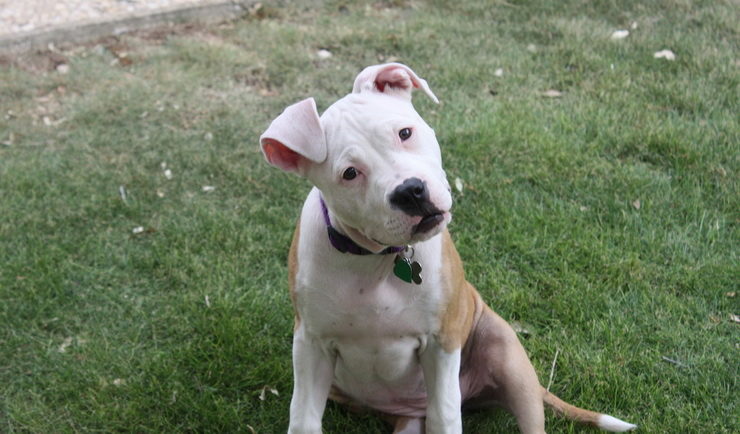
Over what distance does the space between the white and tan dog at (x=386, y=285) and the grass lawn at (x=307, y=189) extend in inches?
11.9

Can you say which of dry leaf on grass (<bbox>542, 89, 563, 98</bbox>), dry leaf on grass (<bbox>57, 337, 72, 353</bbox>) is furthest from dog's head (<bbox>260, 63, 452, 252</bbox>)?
dry leaf on grass (<bbox>542, 89, 563, 98</bbox>)

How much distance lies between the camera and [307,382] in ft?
9.37

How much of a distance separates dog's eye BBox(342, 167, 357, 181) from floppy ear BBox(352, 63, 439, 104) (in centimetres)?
42

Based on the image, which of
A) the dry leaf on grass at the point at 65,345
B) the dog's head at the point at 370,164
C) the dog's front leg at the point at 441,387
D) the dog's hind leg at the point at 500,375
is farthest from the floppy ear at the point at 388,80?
the dry leaf on grass at the point at 65,345

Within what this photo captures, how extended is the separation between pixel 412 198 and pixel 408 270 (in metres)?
0.44

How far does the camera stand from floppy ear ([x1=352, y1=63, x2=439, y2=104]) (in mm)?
2607

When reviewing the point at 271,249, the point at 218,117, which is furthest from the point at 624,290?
the point at 218,117

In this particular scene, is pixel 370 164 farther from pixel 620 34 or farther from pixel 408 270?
pixel 620 34

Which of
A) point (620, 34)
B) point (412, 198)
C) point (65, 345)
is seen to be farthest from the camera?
point (620, 34)

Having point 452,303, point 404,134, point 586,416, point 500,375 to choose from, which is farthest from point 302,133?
point 586,416

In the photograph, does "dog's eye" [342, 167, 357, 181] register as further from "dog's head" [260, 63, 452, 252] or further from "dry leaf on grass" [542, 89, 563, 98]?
"dry leaf on grass" [542, 89, 563, 98]

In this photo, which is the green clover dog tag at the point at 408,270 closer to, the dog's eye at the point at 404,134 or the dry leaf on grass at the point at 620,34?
the dog's eye at the point at 404,134

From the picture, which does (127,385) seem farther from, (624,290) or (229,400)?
(624,290)

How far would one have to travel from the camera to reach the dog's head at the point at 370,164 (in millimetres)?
2232
